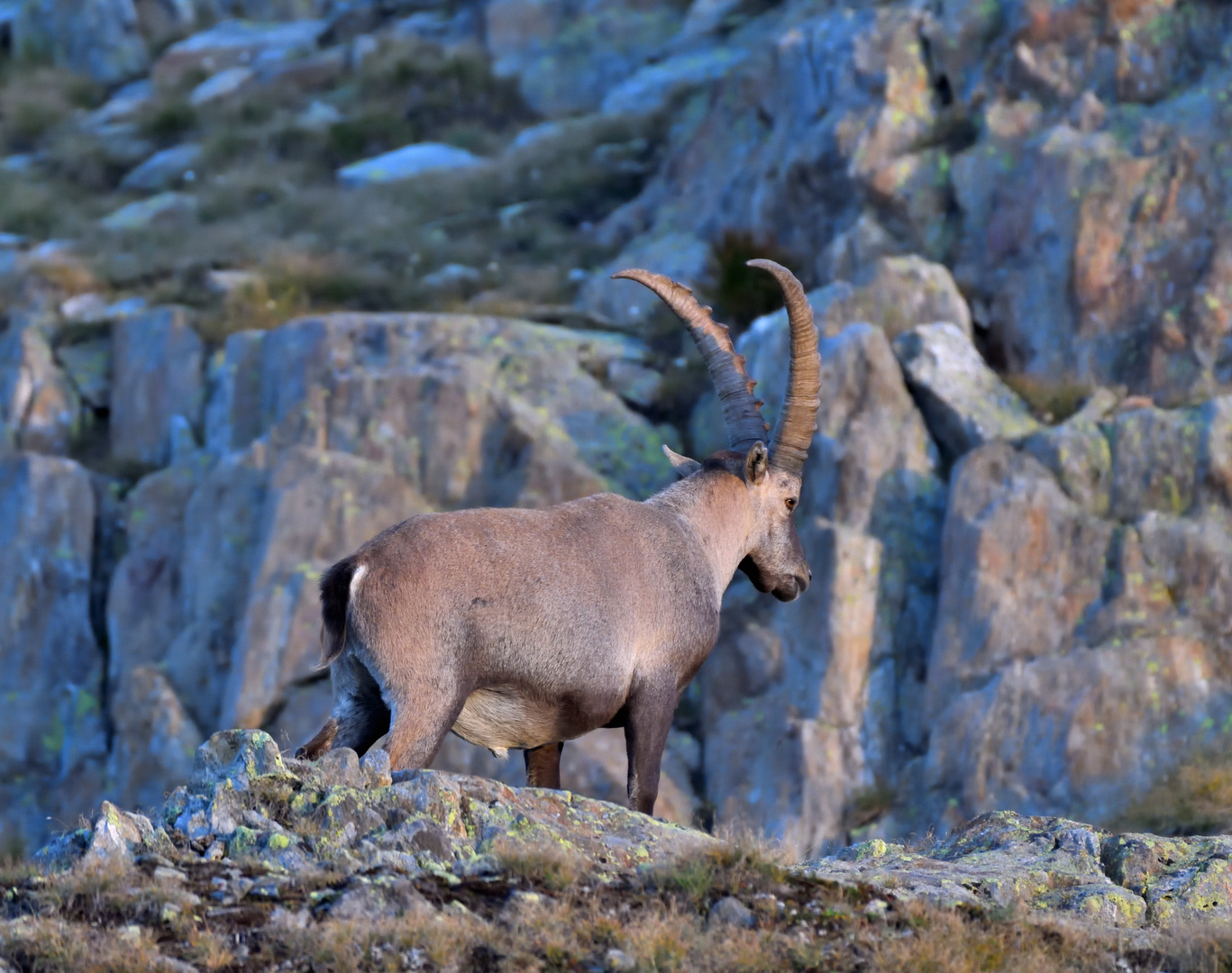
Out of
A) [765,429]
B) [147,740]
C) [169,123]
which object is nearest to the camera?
[765,429]

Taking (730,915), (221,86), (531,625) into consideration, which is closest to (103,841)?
(531,625)

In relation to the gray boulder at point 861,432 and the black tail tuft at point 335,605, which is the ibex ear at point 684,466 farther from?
the gray boulder at point 861,432

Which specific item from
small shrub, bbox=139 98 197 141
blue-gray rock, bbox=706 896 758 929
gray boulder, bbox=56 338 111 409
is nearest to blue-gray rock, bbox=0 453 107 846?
gray boulder, bbox=56 338 111 409

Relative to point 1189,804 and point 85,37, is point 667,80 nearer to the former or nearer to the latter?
point 85,37

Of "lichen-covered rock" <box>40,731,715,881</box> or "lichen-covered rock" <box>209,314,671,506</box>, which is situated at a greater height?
"lichen-covered rock" <box>40,731,715,881</box>

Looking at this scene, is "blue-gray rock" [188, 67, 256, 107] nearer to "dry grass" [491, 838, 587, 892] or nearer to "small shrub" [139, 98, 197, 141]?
"small shrub" [139, 98, 197, 141]

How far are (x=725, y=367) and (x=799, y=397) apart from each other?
0.55 m

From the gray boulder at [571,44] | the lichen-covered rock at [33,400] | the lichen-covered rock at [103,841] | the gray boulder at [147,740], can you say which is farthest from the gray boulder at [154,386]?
the lichen-covered rock at [103,841]

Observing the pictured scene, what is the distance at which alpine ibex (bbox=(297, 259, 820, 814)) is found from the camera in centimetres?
815

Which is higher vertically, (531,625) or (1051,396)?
(531,625)

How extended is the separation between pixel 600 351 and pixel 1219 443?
740cm

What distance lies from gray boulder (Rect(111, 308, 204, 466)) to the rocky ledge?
44.5ft

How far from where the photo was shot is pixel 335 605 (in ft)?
27.1

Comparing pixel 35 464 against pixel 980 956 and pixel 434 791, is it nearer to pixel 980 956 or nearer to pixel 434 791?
pixel 434 791
